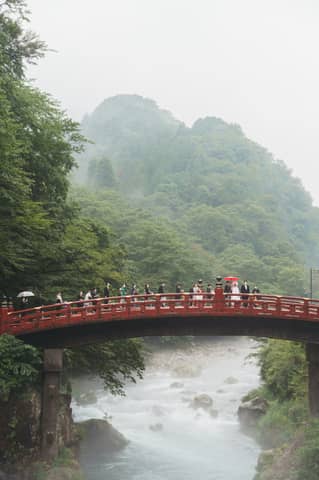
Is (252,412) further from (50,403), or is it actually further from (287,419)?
(50,403)

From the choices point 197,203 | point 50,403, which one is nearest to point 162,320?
point 50,403

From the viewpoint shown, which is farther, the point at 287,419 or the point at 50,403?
the point at 287,419

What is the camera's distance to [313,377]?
87.8 feet

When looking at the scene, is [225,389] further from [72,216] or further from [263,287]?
[263,287]

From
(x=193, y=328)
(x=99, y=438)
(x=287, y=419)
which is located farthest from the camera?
(x=99, y=438)

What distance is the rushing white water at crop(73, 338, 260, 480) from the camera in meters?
30.4

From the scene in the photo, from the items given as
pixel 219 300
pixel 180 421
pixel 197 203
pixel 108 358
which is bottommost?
pixel 180 421

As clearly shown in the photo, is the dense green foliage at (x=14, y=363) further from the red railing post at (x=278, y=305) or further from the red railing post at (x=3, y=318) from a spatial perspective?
the red railing post at (x=278, y=305)

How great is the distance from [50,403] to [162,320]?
626cm

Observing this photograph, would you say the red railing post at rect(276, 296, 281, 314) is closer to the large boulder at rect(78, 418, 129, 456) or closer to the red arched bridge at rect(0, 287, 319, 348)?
the red arched bridge at rect(0, 287, 319, 348)

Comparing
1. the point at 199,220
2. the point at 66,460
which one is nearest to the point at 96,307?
the point at 66,460

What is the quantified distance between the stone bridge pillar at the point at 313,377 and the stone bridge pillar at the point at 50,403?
39.8ft

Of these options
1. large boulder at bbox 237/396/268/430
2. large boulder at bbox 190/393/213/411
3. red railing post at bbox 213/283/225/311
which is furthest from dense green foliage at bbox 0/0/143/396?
large boulder at bbox 190/393/213/411

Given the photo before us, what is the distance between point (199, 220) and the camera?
355 feet
